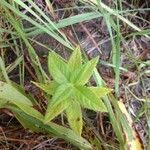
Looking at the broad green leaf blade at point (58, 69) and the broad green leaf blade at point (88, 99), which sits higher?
the broad green leaf blade at point (58, 69)

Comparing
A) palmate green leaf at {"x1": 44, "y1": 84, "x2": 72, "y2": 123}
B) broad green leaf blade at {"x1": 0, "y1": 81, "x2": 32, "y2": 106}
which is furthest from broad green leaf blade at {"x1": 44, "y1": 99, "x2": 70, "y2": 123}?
broad green leaf blade at {"x1": 0, "y1": 81, "x2": 32, "y2": 106}

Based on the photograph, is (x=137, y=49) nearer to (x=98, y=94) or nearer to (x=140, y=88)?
(x=140, y=88)

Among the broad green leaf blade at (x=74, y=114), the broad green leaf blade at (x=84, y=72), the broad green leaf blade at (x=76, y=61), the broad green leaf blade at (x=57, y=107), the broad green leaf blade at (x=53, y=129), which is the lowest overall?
the broad green leaf blade at (x=53, y=129)

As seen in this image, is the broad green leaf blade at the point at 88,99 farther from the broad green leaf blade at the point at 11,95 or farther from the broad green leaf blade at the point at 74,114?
the broad green leaf blade at the point at 11,95

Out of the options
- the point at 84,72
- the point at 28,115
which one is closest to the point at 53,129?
the point at 28,115

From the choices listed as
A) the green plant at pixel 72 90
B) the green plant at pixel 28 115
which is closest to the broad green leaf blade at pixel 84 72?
the green plant at pixel 72 90

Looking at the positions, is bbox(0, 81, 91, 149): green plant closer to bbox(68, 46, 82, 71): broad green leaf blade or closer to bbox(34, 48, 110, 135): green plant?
bbox(34, 48, 110, 135): green plant

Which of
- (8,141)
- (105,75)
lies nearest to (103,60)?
(105,75)

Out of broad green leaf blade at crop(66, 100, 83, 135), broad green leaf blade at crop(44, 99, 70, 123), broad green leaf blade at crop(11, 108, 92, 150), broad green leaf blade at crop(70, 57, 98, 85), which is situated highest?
broad green leaf blade at crop(70, 57, 98, 85)
